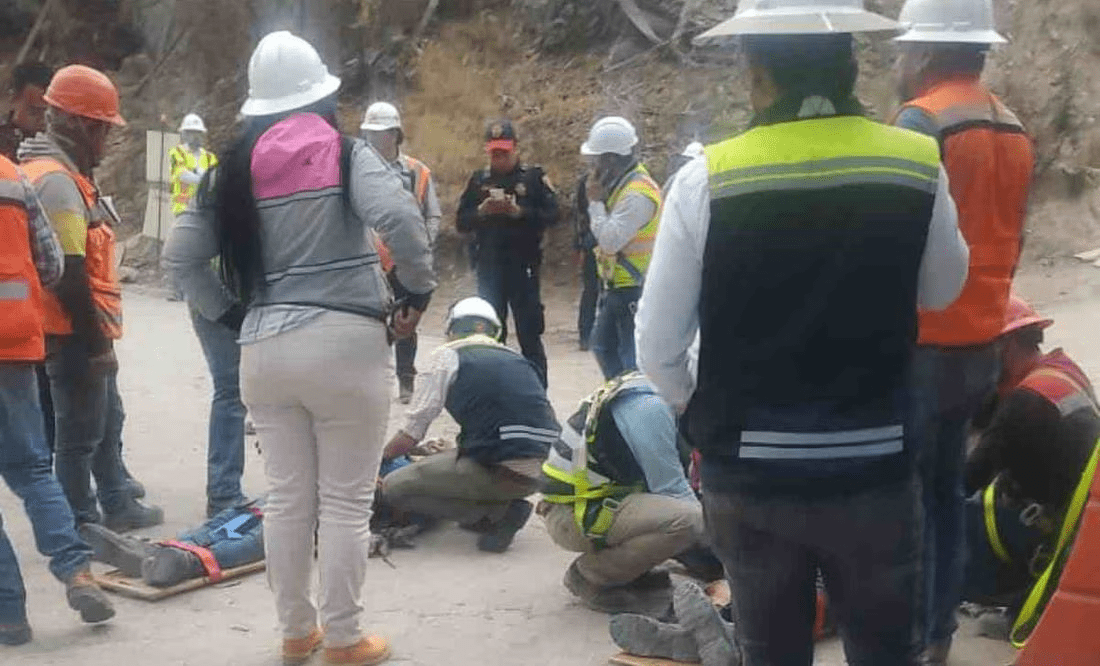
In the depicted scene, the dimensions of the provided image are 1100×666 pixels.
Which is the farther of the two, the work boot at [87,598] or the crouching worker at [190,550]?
the crouching worker at [190,550]

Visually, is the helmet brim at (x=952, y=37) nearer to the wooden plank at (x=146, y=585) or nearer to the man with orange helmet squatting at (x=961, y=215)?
the man with orange helmet squatting at (x=961, y=215)

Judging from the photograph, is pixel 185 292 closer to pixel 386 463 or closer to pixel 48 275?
pixel 48 275

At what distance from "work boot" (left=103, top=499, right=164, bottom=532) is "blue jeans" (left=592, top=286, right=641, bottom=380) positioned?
2.88 metres

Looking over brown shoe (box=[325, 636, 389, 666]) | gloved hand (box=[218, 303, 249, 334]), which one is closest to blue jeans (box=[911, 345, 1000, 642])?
brown shoe (box=[325, 636, 389, 666])

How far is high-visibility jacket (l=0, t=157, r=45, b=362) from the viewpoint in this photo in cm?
496

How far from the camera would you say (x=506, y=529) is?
253 inches

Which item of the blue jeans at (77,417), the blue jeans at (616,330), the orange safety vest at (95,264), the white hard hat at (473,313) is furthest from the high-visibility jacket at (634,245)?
the orange safety vest at (95,264)

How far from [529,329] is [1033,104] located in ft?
25.7

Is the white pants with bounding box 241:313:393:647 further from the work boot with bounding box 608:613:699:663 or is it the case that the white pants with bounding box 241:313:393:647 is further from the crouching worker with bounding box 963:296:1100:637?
the crouching worker with bounding box 963:296:1100:637

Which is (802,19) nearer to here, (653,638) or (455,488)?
(653,638)

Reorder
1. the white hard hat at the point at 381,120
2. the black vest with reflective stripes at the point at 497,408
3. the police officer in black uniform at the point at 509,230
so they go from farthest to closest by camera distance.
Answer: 1. the police officer in black uniform at the point at 509,230
2. the white hard hat at the point at 381,120
3. the black vest with reflective stripes at the point at 497,408

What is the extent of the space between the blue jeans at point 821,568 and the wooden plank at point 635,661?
5.34 ft

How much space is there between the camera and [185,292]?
4.90 metres

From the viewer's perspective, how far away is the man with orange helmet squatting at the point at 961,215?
4.04 meters
